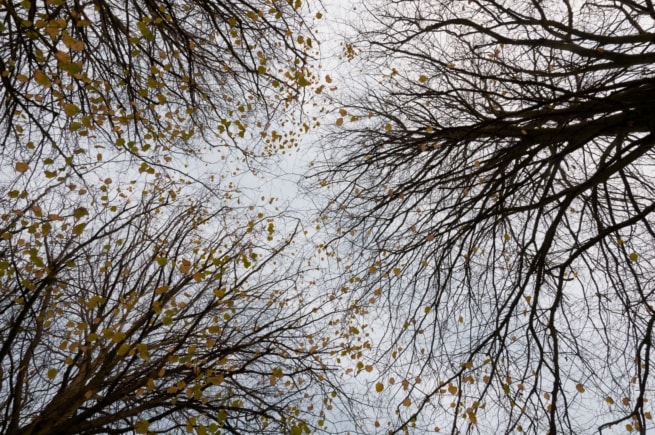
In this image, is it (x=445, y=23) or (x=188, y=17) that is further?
(x=445, y=23)

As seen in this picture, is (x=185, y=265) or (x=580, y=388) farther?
(x=185, y=265)

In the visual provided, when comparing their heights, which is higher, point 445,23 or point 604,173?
point 445,23

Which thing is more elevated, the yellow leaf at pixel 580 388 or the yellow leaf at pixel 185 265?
the yellow leaf at pixel 185 265

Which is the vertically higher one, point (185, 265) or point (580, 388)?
point (185, 265)

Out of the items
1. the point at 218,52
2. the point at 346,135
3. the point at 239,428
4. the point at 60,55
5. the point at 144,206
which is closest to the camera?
the point at 60,55

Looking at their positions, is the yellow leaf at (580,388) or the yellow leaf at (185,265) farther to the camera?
the yellow leaf at (185,265)

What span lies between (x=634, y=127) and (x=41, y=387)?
6.72 metres

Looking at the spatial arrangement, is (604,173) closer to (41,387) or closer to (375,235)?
(375,235)

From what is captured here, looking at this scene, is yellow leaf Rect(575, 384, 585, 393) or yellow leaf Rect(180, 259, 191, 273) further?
yellow leaf Rect(180, 259, 191, 273)

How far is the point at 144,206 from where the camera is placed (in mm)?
4270

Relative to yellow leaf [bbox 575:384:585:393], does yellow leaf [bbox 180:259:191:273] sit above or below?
above

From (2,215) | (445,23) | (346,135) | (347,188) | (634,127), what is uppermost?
(445,23)

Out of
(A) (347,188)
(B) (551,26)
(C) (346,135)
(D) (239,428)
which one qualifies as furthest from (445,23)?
(D) (239,428)

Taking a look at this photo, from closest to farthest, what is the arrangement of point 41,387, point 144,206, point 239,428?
point 239,428 → point 41,387 → point 144,206
